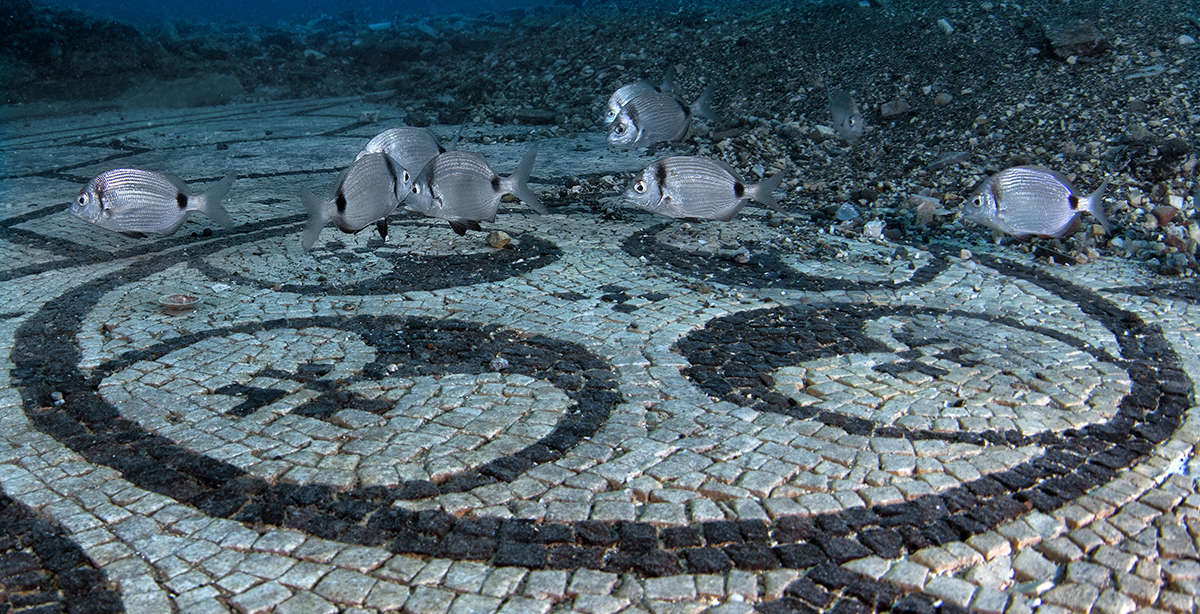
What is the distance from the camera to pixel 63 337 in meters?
5.74

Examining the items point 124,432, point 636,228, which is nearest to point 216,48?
point 636,228

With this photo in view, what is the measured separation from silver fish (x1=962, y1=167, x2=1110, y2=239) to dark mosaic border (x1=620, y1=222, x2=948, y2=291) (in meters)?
1.20

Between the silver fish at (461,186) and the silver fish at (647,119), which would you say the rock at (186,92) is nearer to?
the silver fish at (647,119)

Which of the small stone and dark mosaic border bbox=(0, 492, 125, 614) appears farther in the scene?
the small stone

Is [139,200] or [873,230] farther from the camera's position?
[873,230]

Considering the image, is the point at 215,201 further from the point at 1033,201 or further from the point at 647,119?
the point at 1033,201

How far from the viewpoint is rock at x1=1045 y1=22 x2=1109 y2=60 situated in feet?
39.5

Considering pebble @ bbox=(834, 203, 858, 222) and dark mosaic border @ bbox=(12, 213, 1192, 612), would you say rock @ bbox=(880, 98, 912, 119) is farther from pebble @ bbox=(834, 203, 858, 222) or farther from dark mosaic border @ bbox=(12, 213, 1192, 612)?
dark mosaic border @ bbox=(12, 213, 1192, 612)

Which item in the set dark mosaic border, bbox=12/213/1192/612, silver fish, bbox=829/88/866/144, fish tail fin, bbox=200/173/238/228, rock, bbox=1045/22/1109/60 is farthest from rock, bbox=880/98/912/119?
fish tail fin, bbox=200/173/238/228

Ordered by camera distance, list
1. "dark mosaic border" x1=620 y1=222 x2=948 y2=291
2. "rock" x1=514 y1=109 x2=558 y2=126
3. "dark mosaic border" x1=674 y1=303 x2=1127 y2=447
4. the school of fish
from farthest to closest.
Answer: "rock" x1=514 y1=109 x2=558 y2=126, "dark mosaic border" x1=620 y1=222 x2=948 y2=291, the school of fish, "dark mosaic border" x1=674 y1=303 x2=1127 y2=447

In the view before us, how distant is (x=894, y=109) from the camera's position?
38.2 ft

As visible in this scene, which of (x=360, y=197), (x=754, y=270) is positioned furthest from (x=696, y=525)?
(x=754, y=270)

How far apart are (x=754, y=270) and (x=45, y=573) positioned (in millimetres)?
5047

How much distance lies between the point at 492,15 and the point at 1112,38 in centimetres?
2712
